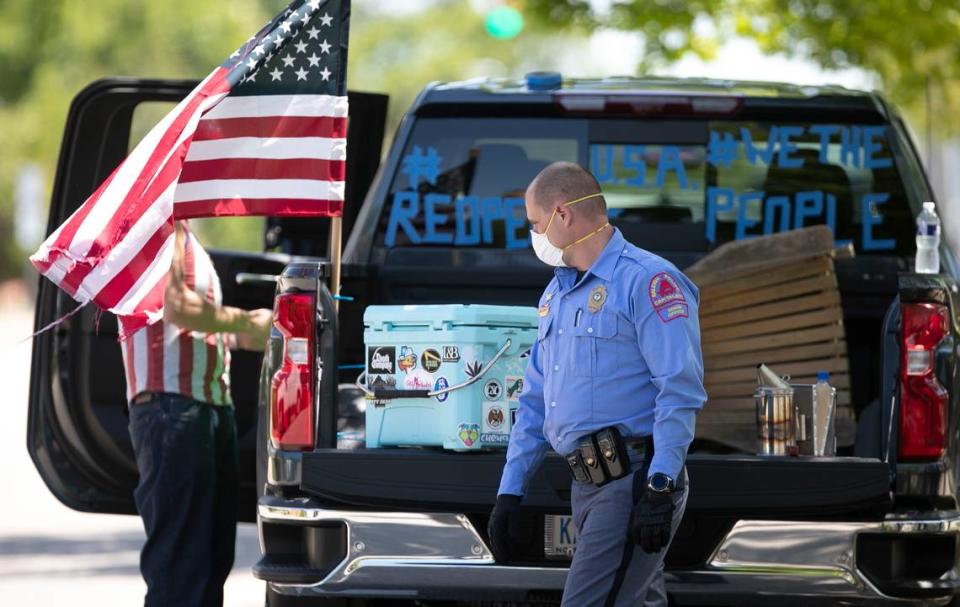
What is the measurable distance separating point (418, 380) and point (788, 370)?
141 cm

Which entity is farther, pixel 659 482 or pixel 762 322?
pixel 762 322

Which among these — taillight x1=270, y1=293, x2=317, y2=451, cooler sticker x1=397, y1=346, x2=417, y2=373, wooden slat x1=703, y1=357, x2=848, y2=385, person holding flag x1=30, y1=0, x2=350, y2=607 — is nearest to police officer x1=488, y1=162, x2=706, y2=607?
cooler sticker x1=397, y1=346, x2=417, y2=373

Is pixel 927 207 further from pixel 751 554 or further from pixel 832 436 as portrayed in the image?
pixel 751 554

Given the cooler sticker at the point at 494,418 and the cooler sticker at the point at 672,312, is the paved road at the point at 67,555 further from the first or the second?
the cooler sticker at the point at 672,312

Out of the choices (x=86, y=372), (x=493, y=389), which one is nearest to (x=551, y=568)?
(x=493, y=389)

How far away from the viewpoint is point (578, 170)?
199 inches

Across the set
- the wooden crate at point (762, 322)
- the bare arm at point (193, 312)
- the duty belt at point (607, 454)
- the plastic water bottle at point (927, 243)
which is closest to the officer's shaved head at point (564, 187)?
the duty belt at point (607, 454)

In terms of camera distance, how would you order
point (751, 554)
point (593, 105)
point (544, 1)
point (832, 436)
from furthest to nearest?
point (544, 1) < point (593, 105) < point (832, 436) < point (751, 554)

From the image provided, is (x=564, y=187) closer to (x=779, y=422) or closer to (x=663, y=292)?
(x=663, y=292)

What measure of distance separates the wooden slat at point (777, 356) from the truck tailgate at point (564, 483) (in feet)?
2.96

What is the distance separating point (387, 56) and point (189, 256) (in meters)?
51.0

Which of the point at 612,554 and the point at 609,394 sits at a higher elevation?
the point at 609,394

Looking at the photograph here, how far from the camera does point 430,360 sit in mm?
5727

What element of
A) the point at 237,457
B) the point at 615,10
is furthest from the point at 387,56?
the point at 237,457
